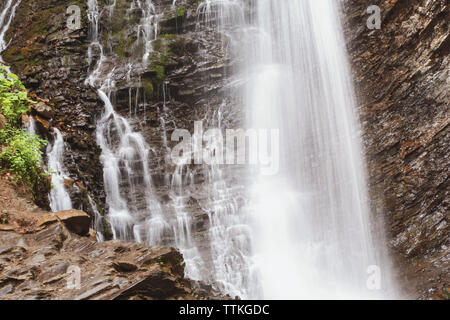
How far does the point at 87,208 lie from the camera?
9.15 meters

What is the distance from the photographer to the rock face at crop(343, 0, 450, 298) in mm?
9469

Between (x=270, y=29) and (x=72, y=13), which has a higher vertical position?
(x=72, y=13)

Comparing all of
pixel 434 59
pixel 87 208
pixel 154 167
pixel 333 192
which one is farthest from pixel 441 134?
pixel 87 208

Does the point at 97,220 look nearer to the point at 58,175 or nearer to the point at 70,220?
the point at 58,175

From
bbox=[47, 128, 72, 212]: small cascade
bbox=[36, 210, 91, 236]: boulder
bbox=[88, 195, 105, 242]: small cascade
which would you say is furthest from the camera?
bbox=[88, 195, 105, 242]: small cascade

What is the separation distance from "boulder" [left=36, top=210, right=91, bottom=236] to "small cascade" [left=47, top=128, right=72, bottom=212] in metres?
2.27

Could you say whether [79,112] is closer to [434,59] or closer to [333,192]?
[333,192]

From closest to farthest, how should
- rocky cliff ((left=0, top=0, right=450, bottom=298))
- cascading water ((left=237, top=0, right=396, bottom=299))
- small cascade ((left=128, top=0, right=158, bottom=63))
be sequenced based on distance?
1. rocky cliff ((left=0, top=0, right=450, bottom=298))
2. cascading water ((left=237, top=0, right=396, bottom=299))
3. small cascade ((left=128, top=0, right=158, bottom=63))

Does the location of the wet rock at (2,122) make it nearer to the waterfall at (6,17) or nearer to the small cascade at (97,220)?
the small cascade at (97,220)

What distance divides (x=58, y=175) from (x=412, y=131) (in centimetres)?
1148

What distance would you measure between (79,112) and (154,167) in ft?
11.5

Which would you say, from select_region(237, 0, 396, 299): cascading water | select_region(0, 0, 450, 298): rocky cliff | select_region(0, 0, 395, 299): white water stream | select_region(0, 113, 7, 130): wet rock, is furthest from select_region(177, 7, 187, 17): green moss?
select_region(0, 113, 7, 130): wet rock

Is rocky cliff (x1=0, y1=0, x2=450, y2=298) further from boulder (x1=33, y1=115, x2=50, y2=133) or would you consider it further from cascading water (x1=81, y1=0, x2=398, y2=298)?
cascading water (x1=81, y1=0, x2=398, y2=298)
